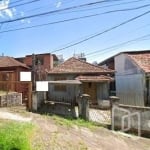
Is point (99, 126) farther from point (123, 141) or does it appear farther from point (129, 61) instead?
point (129, 61)

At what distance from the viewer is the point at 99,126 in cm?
→ 1425

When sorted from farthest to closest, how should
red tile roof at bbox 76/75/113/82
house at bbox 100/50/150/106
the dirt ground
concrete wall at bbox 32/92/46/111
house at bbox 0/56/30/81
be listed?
house at bbox 0/56/30/81
red tile roof at bbox 76/75/113/82
house at bbox 100/50/150/106
concrete wall at bbox 32/92/46/111
the dirt ground

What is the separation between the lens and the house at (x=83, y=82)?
22.8 meters

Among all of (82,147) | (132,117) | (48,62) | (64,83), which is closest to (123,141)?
(132,117)

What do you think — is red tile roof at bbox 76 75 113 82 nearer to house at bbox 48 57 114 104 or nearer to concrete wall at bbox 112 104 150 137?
house at bbox 48 57 114 104

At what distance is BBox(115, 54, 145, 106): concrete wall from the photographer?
21250mm

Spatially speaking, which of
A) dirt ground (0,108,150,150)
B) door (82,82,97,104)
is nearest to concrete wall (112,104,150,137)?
dirt ground (0,108,150,150)

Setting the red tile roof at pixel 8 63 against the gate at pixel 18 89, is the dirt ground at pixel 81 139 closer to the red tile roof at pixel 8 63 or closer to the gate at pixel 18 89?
the gate at pixel 18 89

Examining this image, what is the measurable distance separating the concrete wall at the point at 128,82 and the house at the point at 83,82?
121 cm

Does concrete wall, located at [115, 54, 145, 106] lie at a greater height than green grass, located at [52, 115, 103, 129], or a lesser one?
greater

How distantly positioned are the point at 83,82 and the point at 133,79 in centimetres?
399

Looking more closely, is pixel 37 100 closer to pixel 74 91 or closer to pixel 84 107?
pixel 84 107

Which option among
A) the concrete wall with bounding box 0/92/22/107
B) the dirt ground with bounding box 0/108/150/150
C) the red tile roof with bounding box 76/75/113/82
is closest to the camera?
the dirt ground with bounding box 0/108/150/150

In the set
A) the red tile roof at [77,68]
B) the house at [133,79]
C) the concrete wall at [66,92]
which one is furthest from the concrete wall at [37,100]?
the house at [133,79]
